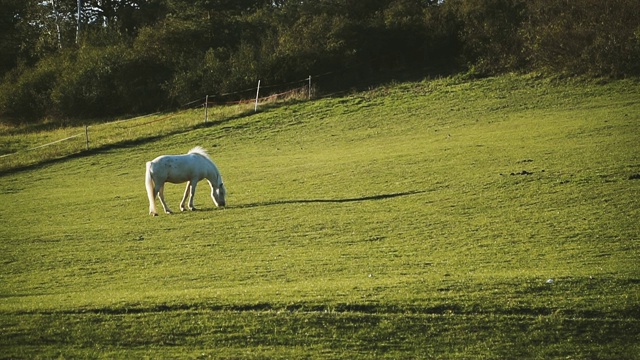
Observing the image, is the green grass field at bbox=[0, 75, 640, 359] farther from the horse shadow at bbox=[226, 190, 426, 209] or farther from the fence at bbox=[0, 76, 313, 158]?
the fence at bbox=[0, 76, 313, 158]

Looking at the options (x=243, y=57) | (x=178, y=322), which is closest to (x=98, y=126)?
Answer: (x=243, y=57)

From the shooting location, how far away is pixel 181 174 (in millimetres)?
22797

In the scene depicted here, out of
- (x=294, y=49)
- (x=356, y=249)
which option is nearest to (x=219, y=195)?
(x=356, y=249)

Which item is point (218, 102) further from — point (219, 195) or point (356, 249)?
point (356, 249)

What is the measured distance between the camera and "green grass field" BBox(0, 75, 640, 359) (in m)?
11.2

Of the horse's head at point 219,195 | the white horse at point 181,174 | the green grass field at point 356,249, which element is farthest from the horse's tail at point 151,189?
the horse's head at point 219,195

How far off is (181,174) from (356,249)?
8.22m

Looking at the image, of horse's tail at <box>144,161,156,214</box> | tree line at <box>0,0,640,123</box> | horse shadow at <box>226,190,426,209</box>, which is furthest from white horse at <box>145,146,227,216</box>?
tree line at <box>0,0,640,123</box>

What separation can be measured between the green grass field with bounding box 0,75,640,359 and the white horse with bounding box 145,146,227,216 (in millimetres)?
622

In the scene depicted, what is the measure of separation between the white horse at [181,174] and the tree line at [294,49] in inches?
966

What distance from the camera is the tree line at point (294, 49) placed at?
43.4 metres

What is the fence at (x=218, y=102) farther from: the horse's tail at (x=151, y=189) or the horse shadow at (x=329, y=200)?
the horse shadow at (x=329, y=200)

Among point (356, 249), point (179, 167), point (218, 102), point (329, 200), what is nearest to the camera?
point (356, 249)

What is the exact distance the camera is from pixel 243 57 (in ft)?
170
